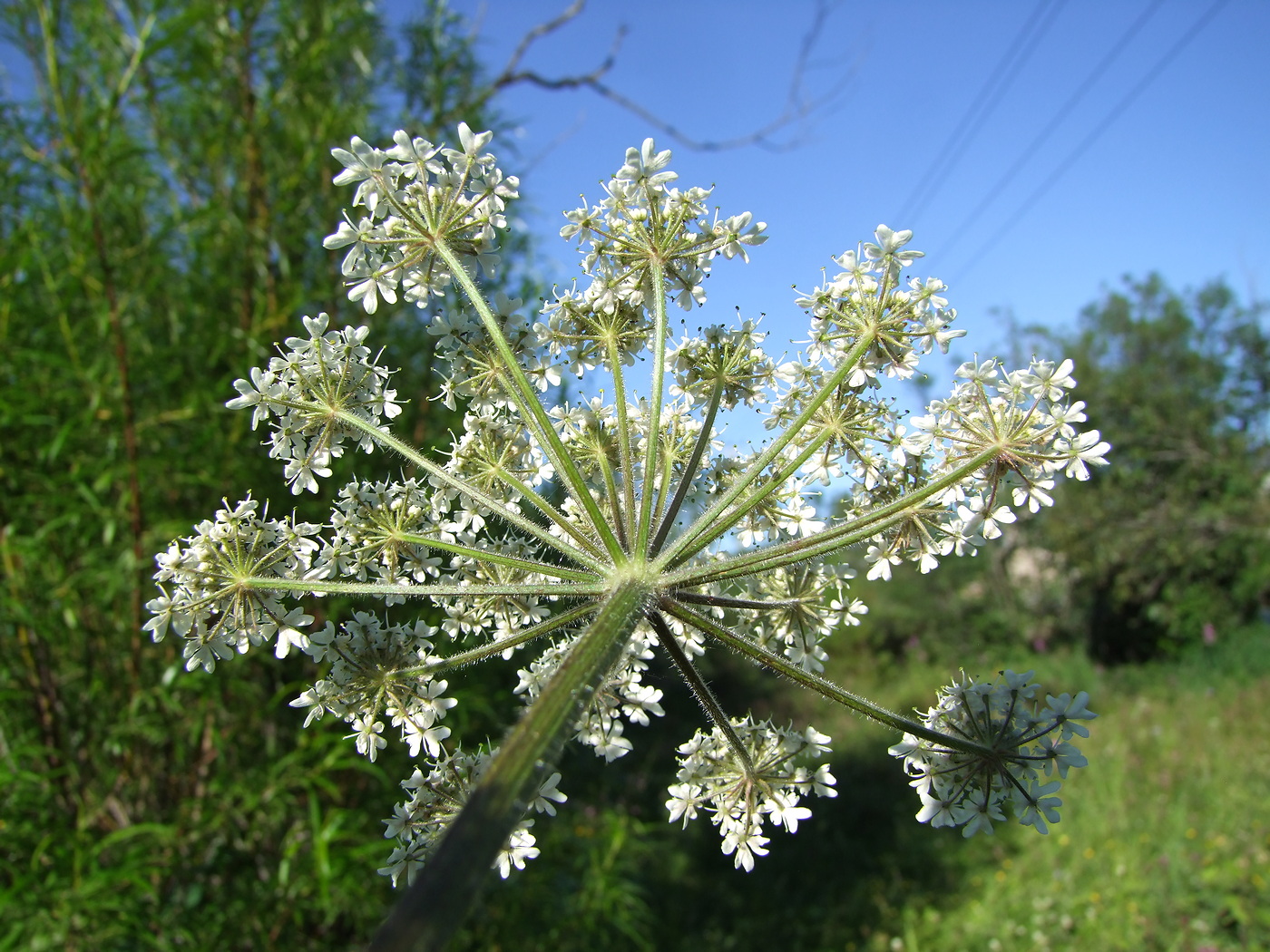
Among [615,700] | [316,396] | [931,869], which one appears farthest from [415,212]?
[931,869]

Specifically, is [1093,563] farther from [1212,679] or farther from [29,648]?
[29,648]

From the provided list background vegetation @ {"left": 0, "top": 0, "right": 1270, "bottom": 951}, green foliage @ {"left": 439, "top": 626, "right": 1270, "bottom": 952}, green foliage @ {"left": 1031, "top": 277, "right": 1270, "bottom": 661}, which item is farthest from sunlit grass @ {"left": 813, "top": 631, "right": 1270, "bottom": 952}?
green foliage @ {"left": 1031, "top": 277, "right": 1270, "bottom": 661}

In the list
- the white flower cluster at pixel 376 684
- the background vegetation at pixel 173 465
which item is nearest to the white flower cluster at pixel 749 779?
the white flower cluster at pixel 376 684

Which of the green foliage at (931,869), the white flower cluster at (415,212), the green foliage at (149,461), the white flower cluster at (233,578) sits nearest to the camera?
the white flower cluster at (233,578)

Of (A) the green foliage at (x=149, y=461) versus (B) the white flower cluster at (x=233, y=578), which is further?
(A) the green foliage at (x=149, y=461)

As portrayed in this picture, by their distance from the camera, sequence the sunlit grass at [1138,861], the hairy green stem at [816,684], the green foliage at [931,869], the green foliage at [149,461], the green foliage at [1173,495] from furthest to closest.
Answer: the green foliage at [1173,495]
the sunlit grass at [1138,861]
the green foliage at [931,869]
the green foliage at [149,461]
the hairy green stem at [816,684]

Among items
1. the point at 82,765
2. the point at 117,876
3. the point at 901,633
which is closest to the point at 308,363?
the point at 117,876

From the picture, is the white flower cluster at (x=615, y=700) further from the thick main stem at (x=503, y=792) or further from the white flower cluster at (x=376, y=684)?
the thick main stem at (x=503, y=792)
